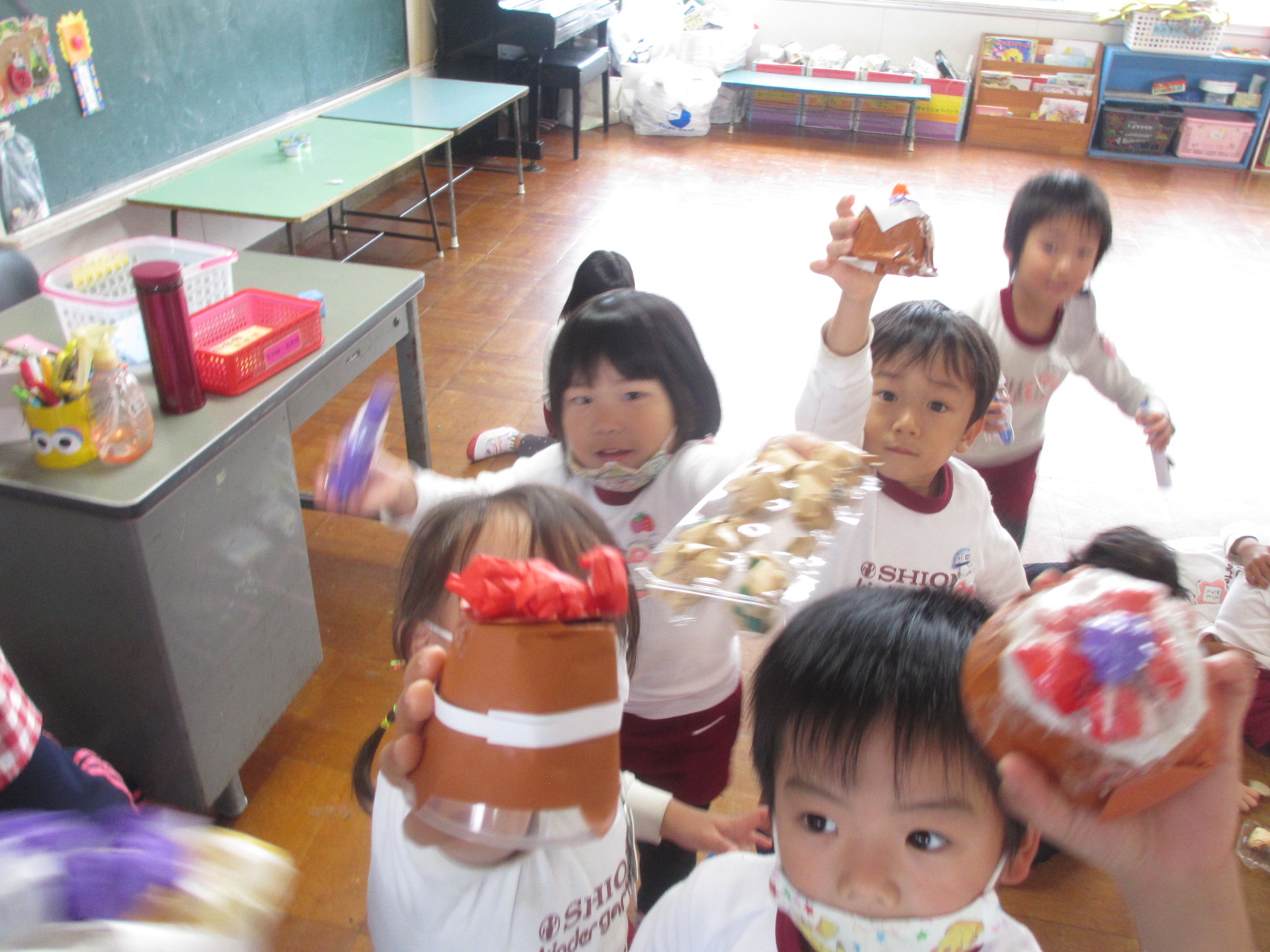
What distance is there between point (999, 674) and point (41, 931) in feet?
1.73

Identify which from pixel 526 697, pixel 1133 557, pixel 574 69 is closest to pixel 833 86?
pixel 574 69

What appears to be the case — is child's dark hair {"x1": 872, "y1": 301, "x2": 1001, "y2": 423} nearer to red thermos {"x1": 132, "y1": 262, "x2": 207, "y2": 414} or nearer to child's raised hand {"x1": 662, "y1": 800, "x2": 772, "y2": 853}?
child's raised hand {"x1": 662, "y1": 800, "x2": 772, "y2": 853}

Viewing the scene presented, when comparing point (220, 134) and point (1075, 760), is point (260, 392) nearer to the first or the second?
point (1075, 760)

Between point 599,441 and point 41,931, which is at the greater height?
point 41,931

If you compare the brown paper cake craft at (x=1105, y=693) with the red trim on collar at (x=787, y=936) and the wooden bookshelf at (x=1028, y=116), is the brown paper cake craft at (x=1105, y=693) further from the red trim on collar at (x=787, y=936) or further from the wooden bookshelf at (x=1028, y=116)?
the wooden bookshelf at (x=1028, y=116)

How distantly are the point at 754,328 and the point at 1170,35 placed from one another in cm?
469

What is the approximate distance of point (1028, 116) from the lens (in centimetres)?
661

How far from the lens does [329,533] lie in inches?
99.0

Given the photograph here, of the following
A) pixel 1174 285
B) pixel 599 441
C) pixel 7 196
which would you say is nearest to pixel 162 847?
pixel 599 441

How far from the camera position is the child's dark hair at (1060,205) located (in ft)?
5.87

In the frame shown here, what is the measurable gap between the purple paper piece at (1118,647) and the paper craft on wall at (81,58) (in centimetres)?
330

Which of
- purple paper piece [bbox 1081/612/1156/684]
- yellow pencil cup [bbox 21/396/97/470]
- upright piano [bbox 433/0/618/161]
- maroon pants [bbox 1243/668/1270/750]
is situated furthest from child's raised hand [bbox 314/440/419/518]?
upright piano [bbox 433/0/618/161]

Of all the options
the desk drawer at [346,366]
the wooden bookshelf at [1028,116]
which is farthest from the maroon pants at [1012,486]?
the wooden bookshelf at [1028,116]

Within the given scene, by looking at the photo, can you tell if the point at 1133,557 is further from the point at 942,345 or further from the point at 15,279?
the point at 15,279
